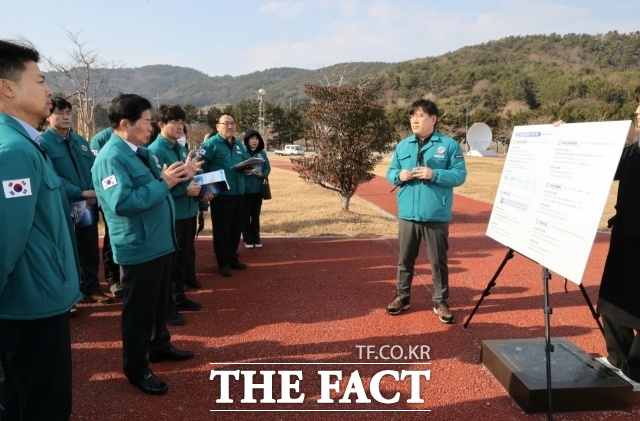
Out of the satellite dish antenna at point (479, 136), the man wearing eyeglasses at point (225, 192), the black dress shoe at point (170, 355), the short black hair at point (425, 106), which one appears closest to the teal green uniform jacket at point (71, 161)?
the man wearing eyeglasses at point (225, 192)

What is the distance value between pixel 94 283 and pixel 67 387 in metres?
2.76

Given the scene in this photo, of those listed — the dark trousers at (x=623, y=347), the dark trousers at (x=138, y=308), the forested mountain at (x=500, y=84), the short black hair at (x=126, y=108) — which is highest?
the forested mountain at (x=500, y=84)

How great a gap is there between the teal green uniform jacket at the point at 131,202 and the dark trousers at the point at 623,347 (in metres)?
3.22

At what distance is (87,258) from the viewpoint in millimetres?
4379

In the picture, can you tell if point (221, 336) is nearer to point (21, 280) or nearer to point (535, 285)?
point (21, 280)

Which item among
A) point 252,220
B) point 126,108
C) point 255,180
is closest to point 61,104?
point 126,108

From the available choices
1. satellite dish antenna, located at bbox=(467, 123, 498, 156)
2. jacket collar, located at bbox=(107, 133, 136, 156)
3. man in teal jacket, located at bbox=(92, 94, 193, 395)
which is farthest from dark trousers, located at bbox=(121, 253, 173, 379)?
satellite dish antenna, located at bbox=(467, 123, 498, 156)

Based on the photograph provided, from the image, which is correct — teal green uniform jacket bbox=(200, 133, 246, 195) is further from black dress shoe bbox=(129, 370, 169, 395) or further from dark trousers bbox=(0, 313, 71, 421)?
dark trousers bbox=(0, 313, 71, 421)

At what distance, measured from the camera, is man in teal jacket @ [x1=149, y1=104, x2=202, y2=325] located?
397 cm

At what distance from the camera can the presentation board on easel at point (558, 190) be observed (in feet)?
7.16

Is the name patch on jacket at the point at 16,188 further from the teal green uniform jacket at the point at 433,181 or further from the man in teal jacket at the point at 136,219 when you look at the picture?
the teal green uniform jacket at the point at 433,181

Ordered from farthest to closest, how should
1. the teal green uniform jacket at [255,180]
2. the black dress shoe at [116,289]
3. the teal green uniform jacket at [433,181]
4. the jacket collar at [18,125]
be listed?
1. the teal green uniform jacket at [255,180]
2. the black dress shoe at [116,289]
3. the teal green uniform jacket at [433,181]
4. the jacket collar at [18,125]

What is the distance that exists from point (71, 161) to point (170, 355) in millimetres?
2347

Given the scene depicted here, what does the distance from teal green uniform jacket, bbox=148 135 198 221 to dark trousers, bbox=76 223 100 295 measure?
106 cm
